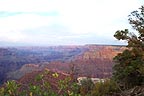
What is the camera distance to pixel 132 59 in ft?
126

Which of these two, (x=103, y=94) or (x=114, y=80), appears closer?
(x=103, y=94)

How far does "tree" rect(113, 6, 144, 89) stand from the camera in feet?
116

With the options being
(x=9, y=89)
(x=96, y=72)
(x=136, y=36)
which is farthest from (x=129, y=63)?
(x=96, y=72)

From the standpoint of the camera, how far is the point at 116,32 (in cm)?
3575

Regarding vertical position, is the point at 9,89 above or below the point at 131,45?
below

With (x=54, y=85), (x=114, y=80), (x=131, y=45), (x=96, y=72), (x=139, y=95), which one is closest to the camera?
(x=139, y=95)

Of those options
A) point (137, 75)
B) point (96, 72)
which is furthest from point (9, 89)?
point (96, 72)

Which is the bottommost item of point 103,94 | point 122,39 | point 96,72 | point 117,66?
point 96,72

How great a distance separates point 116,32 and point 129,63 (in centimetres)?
444

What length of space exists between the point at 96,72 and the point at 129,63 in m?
160

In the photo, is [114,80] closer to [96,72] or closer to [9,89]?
[9,89]

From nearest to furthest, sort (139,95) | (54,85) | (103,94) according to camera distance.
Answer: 1. (139,95)
2. (103,94)
3. (54,85)

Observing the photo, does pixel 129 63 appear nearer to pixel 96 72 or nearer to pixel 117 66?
pixel 117 66

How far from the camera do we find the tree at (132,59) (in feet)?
116
